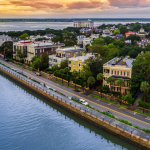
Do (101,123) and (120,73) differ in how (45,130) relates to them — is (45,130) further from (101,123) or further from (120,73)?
(120,73)

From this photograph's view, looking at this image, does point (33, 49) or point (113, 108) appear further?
point (33, 49)

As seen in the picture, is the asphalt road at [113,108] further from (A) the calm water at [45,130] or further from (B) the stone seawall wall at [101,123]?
(A) the calm water at [45,130]

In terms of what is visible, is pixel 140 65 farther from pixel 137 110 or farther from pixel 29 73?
pixel 29 73

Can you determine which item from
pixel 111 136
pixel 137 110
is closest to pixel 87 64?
pixel 137 110

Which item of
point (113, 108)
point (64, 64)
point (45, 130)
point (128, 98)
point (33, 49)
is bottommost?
point (45, 130)

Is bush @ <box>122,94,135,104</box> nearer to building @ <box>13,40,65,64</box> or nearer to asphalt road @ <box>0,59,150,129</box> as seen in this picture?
asphalt road @ <box>0,59,150,129</box>

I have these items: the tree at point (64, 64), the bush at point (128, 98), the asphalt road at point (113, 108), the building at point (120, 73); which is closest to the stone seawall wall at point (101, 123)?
the asphalt road at point (113, 108)

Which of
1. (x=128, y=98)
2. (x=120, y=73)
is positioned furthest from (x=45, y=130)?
(x=120, y=73)

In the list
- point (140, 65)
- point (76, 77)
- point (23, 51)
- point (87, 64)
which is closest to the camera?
point (140, 65)
